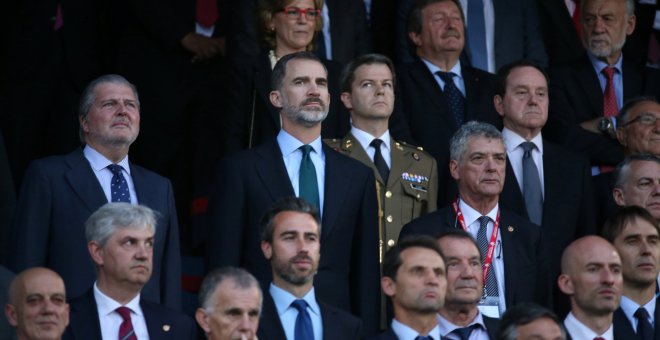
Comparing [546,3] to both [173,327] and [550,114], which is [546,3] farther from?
[173,327]

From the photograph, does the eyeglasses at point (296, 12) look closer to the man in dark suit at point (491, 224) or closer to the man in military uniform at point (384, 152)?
the man in military uniform at point (384, 152)


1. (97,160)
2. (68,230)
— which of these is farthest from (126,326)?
(97,160)

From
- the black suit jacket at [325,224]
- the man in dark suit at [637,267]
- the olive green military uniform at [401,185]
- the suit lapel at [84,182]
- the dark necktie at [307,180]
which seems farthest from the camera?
the olive green military uniform at [401,185]

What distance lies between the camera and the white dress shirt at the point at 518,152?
10.5 meters

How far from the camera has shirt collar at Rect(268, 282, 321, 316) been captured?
8.57 metres

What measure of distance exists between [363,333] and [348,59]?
2.81 m

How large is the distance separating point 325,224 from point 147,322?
4.14ft

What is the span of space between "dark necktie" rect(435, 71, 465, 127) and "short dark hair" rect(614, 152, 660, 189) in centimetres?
104

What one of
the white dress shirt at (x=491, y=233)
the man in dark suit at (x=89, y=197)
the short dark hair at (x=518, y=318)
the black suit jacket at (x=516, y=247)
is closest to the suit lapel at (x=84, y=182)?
the man in dark suit at (x=89, y=197)

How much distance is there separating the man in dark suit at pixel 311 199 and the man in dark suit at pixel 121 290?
0.70 meters

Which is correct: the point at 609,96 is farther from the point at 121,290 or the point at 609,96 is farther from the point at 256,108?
the point at 121,290

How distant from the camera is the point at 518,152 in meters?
10.5

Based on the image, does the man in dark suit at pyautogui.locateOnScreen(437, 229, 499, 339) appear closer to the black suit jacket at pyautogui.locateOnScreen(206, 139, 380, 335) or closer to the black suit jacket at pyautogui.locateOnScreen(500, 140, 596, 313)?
the black suit jacket at pyautogui.locateOnScreen(206, 139, 380, 335)

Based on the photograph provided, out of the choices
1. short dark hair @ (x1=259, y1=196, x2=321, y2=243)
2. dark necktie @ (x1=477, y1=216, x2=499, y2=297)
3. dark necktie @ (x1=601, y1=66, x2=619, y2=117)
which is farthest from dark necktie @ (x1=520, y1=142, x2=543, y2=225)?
short dark hair @ (x1=259, y1=196, x2=321, y2=243)
